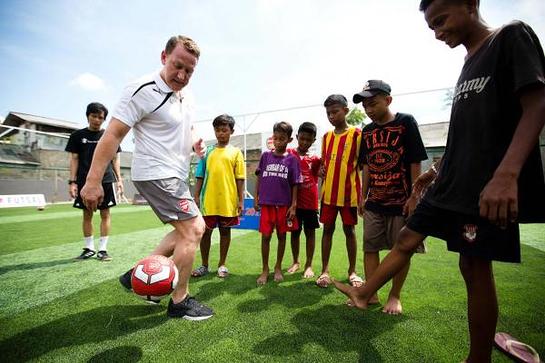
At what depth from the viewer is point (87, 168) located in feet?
16.2

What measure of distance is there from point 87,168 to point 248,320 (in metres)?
4.04

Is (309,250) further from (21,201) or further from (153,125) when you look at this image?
(21,201)

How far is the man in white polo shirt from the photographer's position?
2363 mm

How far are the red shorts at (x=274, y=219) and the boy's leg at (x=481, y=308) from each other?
2.35m

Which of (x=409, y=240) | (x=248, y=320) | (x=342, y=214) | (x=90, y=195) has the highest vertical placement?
(x=90, y=195)

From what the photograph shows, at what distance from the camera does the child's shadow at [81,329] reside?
79.4 inches

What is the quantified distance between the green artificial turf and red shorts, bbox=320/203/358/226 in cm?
79

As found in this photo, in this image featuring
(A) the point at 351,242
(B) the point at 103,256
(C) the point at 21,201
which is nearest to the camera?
(A) the point at 351,242

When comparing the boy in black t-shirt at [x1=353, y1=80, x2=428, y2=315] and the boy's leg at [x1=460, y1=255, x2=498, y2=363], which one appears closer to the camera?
the boy's leg at [x1=460, y1=255, x2=498, y2=363]

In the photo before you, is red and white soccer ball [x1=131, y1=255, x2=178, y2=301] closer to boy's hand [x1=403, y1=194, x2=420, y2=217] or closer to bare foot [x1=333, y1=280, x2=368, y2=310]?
bare foot [x1=333, y1=280, x2=368, y2=310]

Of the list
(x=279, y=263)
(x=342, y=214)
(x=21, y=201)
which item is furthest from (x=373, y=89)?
(x=21, y=201)

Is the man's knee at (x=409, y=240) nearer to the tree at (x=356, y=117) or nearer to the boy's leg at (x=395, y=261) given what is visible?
the boy's leg at (x=395, y=261)

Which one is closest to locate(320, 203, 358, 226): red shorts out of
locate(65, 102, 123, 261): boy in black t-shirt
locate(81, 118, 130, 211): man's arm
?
locate(81, 118, 130, 211): man's arm

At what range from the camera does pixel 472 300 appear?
5.27ft
